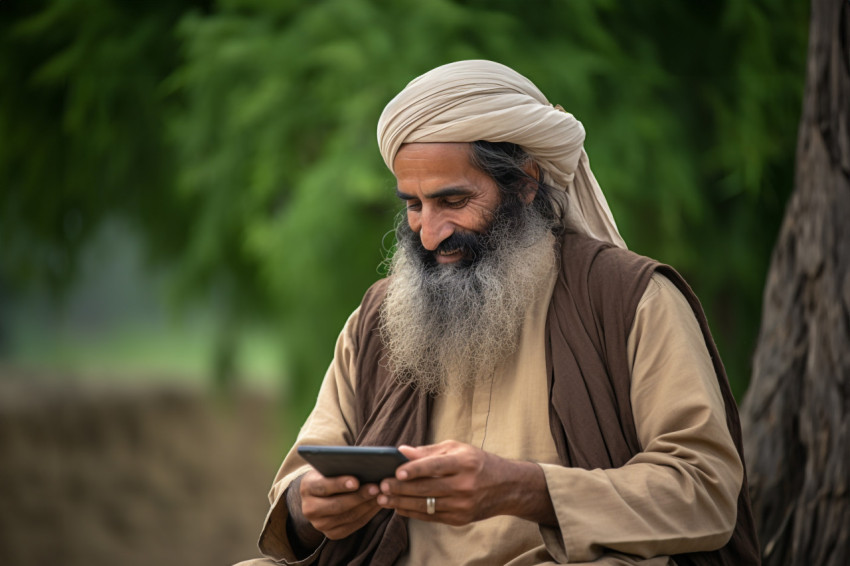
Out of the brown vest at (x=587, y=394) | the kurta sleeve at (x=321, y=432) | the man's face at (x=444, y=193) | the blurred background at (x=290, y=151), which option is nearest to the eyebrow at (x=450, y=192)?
the man's face at (x=444, y=193)

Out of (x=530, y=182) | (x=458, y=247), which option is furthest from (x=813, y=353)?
(x=458, y=247)

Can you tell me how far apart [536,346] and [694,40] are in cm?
353

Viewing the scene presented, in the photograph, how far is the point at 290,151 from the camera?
536cm

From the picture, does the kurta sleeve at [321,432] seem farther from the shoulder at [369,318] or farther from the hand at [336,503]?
the hand at [336,503]

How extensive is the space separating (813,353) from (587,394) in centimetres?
125

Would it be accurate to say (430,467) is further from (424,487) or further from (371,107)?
(371,107)

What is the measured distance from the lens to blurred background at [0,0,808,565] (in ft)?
16.0

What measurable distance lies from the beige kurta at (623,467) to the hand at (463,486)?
2.2 inches

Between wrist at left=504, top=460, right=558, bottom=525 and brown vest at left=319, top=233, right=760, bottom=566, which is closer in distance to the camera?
wrist at left=504, top=460, right=558, bottom=525

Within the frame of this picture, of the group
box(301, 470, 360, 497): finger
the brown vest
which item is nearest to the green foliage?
the brown vest

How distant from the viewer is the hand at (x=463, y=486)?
194cm

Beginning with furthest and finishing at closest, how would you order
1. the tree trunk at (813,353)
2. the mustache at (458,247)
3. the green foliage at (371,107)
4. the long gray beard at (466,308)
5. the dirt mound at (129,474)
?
the dirt mound at (129,474), the green foliage at (371,107), the tree trunk at (813,353), the mustache at (458,247), the long gray beard at (466,308)

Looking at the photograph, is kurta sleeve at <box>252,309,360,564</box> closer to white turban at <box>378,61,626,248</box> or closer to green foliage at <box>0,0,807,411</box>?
white turban at <box>378,61,626,248</box>

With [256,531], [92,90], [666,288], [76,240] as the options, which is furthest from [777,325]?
[256,531]
